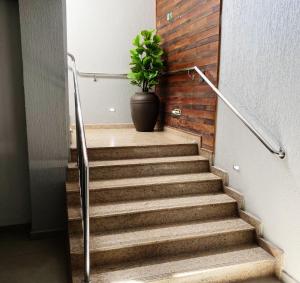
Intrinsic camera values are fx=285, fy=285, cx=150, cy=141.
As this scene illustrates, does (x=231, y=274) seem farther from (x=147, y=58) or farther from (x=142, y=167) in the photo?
(x=147, y=58)

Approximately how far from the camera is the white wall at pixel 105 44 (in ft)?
15.2

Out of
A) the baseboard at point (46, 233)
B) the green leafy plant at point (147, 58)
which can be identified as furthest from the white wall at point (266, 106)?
the baseboard at point (46, 233)

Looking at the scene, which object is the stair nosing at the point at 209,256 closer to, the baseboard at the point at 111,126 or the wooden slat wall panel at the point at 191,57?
the wooden slat wall panel at the point at 191,57

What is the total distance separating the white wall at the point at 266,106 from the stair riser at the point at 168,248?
27 cm

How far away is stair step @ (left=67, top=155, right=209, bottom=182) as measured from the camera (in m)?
2.96

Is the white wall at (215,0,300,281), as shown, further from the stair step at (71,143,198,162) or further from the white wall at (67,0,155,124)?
the white wall at (67,0,155,124)

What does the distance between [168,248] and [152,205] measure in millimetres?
448

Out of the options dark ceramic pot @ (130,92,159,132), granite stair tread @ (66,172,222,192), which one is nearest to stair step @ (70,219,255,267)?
granite stair tread @ (66,172,222,192)

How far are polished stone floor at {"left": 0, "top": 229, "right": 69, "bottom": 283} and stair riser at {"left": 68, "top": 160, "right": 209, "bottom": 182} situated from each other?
0.69m

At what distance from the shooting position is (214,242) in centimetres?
249

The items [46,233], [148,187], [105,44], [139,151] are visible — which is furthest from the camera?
[105,44]

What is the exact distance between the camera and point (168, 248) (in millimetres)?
2377

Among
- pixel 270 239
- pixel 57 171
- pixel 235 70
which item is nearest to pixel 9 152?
pixel 57 171

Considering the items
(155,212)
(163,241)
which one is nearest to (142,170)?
(155,212)
